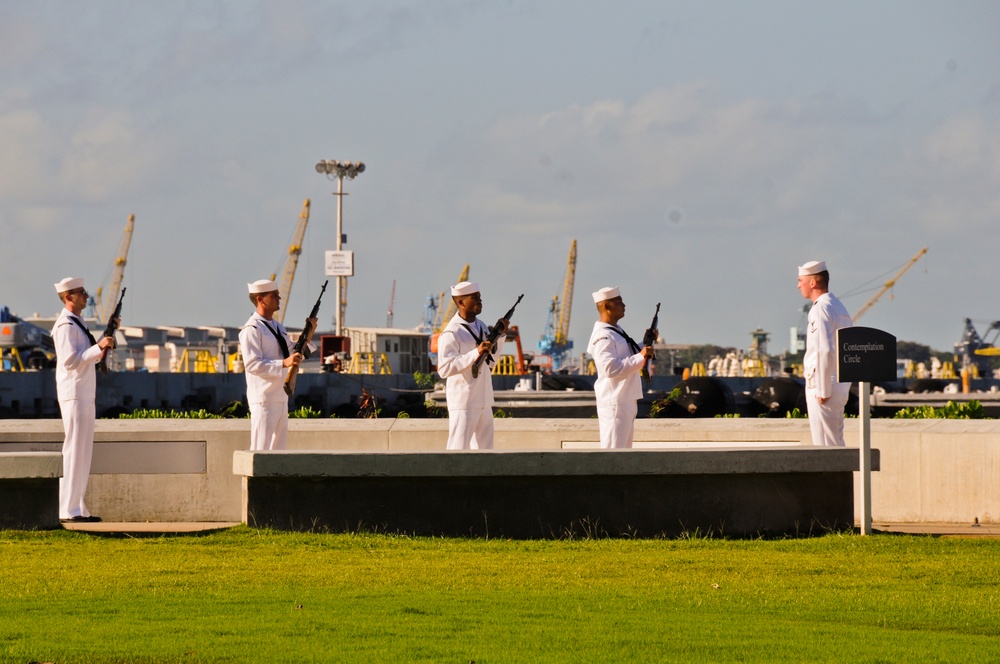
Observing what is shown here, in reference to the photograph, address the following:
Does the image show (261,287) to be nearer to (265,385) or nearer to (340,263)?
(265,385)

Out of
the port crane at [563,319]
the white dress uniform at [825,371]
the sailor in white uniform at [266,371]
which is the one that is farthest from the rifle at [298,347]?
the port crane at [563,319]

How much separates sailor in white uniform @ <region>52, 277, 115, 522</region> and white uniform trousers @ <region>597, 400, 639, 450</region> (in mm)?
4010

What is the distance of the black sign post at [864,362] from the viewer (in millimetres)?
11977

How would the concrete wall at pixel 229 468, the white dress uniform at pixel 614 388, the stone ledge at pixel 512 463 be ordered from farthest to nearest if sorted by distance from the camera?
the concrete wall at pixel 229 468
the white dress uniform at pixel 614 388
the stone ledge at pixel 512 463

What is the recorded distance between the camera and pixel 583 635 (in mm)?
7562

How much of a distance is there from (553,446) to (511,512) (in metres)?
2.76

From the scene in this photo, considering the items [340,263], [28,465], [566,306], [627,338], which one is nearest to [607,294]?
[627,338]

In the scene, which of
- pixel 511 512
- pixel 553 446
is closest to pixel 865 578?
pixel 511 512

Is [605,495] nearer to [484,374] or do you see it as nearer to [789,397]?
[484,374]

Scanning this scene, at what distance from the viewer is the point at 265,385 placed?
12586 mm

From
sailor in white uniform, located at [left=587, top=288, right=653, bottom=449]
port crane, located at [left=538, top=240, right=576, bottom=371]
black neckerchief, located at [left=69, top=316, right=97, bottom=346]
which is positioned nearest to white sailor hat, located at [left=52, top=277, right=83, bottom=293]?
black neckerchief, located at [left=69, top=316, right=97, bottom=346]

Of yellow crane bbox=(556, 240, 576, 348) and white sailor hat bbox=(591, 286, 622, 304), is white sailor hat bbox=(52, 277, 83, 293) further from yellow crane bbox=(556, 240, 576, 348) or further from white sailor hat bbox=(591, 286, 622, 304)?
yellow crane bbox=(556, 240, 576, 348)

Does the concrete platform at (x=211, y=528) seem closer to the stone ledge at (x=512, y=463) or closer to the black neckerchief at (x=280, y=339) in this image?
the stone ledge at (x=512, y=463)

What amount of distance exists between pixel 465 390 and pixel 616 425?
1.24 metres
